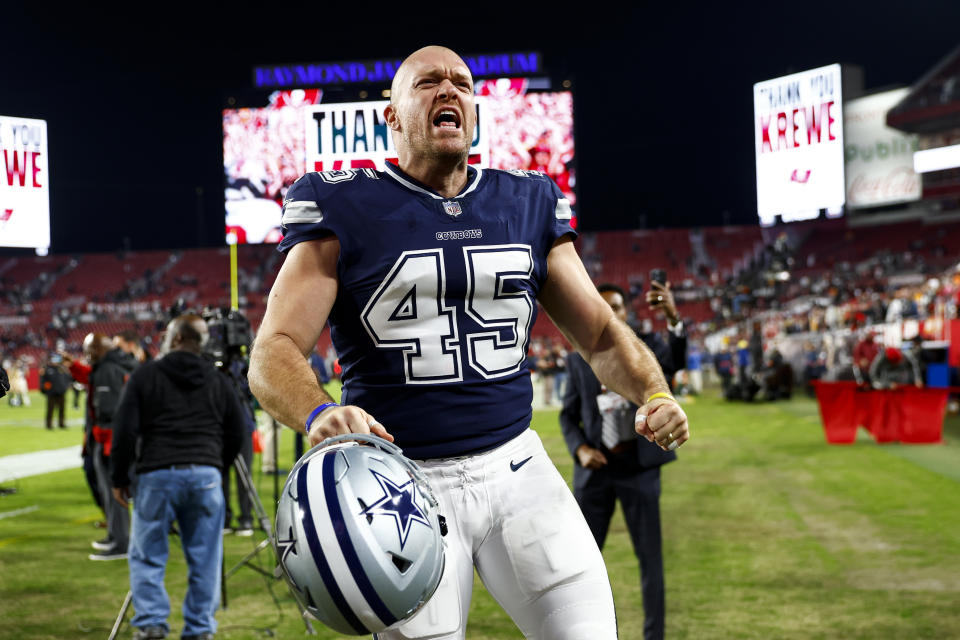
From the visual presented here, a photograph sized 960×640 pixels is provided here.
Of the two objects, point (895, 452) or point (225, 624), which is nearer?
point (225, 624)

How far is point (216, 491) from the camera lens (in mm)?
5973

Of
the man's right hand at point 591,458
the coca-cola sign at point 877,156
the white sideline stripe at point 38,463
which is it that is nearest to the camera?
the man's right hand at point 591,458

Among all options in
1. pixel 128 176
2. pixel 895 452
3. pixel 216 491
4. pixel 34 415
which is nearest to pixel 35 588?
pixel 216 491

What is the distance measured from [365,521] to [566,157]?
15.6 meters

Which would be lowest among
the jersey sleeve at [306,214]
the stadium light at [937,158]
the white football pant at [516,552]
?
the white football pant at [516,552]

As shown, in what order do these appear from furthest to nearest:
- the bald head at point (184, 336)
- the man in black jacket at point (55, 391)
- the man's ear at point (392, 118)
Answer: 1. the man in black jacket at point (55, 391)
2. the bald head at point (184, 336)
3. the man's ear at point (392, 118)

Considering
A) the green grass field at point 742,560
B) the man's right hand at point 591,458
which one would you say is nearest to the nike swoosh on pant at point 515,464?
the man's right hand at point 591,458

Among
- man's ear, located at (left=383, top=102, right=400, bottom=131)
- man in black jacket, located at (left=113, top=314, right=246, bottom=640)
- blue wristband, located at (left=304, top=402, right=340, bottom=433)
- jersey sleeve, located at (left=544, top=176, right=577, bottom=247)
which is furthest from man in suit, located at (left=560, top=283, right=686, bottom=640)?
blue wristband, located at (left=304, top=402, right=340, bottom=433)

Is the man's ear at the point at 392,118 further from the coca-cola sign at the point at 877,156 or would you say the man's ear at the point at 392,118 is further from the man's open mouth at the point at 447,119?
the coca-cola sign at the point at 877,156

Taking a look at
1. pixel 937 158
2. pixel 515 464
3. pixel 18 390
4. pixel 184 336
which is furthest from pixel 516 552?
pixel 18 390

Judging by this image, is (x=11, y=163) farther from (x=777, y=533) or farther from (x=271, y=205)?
(x=271, y=205)

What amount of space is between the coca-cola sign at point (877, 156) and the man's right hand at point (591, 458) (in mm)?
31564

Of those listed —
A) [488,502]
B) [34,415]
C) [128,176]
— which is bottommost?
[34,415]

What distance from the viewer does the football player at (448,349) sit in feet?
7.91
